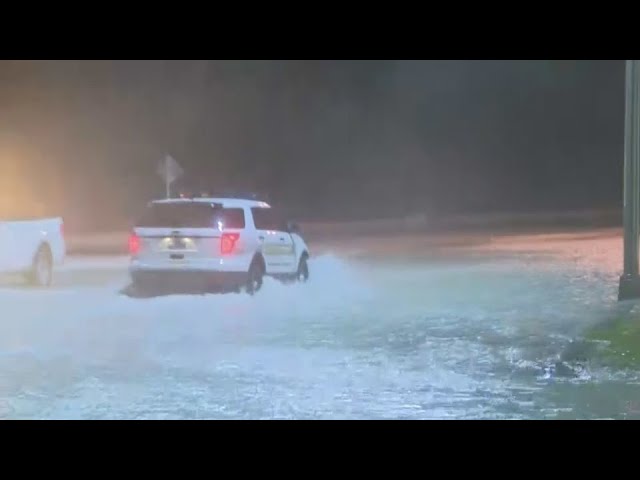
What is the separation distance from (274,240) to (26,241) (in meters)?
1.15

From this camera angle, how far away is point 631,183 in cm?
327

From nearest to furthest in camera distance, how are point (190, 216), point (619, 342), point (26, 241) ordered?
point (619, 342) → point (190, 216) → point (26, 241)

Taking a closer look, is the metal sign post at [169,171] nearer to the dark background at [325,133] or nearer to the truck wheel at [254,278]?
the dark background at [325,133]

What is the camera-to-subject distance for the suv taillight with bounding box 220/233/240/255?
336 centimetres

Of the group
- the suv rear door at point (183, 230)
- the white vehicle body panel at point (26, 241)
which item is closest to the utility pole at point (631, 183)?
the suv rear door at point (183, 230)

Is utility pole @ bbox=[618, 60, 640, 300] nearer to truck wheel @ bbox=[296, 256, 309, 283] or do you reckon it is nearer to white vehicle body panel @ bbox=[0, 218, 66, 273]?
truck wheel @ bbox=[296, 256, 309, 283]

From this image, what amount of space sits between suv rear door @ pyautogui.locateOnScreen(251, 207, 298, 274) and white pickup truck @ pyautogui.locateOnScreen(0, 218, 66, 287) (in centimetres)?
92

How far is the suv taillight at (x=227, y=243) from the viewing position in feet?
11.0

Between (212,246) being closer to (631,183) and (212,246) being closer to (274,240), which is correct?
(274,240)

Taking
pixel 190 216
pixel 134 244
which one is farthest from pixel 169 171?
pixel 134 244

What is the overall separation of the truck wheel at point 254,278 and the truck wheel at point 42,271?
94 centimetres

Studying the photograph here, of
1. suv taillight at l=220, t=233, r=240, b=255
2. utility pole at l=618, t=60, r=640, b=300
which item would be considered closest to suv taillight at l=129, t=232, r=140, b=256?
suv taillight at l=220, t=233, r=240, b=255
